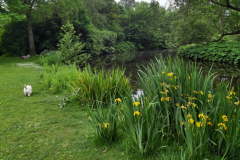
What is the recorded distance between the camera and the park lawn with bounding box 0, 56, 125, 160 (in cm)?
257

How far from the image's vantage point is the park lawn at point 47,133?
2568 mm

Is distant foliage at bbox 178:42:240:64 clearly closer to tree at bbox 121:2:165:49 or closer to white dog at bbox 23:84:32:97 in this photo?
white dog at bbox 23:84:32:97

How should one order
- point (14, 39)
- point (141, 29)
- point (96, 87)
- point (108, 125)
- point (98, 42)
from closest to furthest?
point (108, 125), point (96, 87), point (14, 39), point (98, 42), point (141, 29)

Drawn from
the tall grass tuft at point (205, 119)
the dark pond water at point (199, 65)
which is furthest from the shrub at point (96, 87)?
→ the tall grass tuft at point (205, 119)

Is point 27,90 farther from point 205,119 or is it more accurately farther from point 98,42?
point 98,42

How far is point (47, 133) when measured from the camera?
10.5ft

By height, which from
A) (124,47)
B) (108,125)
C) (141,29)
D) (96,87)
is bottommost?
(108,125)

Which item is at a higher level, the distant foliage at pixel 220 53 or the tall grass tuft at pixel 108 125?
the distant foliage at pixel 220 53

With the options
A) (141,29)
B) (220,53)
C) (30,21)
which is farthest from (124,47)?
(220,53)

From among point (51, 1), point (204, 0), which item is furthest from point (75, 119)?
point (51, 1)

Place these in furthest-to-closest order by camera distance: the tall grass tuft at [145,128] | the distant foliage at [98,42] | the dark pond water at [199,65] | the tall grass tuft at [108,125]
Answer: the distant foliage at [98,42] < the dark pond water at [199,65] < the tall grass tuft at [108,125] < the tall grass tuft at [145,128]

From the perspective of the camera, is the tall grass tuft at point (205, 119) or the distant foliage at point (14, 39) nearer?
the tall grass tuft at point (205, 119)

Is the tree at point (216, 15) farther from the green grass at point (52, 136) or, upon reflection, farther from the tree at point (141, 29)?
the tree at point (141, 29)

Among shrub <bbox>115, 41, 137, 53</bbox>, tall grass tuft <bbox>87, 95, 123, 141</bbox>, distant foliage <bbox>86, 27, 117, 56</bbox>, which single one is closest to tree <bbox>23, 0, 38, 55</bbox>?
distant foliage <bbox>86, 27, 117, 56</bbox>
